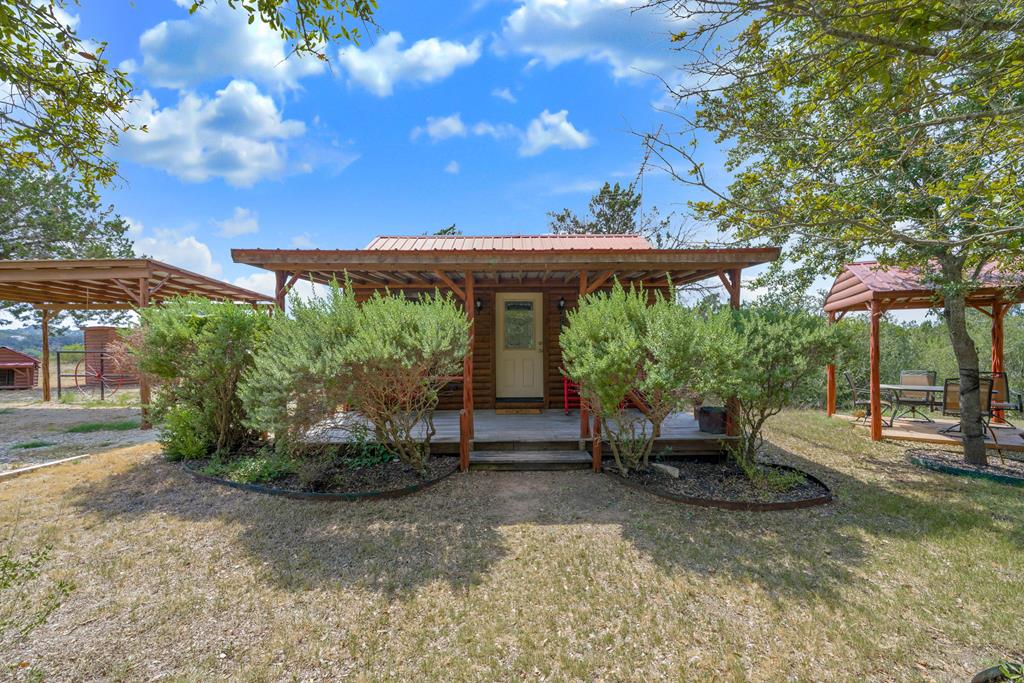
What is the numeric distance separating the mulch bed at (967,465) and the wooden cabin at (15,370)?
75.4 feet

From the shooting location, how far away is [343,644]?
2295mm

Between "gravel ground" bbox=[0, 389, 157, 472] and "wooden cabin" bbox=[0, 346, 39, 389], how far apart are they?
4.18m

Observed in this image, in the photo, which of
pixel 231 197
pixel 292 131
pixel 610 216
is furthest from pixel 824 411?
pixel 231 197

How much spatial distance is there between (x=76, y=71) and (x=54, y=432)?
7.04 metres

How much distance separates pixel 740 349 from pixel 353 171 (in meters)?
11.3

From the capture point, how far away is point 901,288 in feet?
22.1

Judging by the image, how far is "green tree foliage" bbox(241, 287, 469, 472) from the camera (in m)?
3.93

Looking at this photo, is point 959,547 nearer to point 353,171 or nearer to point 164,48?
point 164,48

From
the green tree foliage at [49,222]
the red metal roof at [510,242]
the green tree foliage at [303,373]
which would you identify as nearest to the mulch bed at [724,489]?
the green tree foliage at [303,373]

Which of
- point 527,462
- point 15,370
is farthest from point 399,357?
point 15,370

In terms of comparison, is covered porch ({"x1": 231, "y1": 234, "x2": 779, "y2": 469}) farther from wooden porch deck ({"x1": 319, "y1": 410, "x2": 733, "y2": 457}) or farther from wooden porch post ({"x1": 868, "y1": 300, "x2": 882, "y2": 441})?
wooden porch post ({"x1": 868, "y1": 300, "x2": 882, "y2": 441})

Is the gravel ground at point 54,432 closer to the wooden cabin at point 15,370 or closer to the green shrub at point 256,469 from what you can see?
the green shrub at point 256,469

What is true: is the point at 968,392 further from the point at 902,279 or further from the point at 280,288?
the point at 280,288

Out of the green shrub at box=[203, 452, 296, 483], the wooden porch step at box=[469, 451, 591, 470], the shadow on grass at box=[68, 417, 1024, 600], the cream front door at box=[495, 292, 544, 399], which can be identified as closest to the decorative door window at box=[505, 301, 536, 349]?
the cream front door at box=[495, 292, 544, 399]
